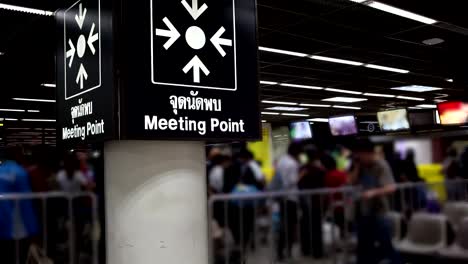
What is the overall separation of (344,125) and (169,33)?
50.5 ft

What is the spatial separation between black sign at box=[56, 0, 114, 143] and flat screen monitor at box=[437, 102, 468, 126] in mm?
12268

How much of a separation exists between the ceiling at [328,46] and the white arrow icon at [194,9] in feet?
13.0

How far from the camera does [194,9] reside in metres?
2.07

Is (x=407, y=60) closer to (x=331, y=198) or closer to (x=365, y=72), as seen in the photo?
(x=365, y=72)

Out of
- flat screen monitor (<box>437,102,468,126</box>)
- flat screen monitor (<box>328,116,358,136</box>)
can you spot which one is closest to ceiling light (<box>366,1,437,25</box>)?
flat screen monitor (<box>437,102,468,126</box>)

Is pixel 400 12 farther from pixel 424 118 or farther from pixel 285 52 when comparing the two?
pixel 424 118

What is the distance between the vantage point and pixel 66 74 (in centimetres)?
237

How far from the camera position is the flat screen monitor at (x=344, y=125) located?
54.6ft

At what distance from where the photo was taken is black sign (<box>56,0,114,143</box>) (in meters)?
1.94

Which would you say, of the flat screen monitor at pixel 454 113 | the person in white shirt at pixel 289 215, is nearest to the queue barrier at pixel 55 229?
the person in white shirt at pixel 289 215

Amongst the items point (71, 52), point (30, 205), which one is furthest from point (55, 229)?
point (71, 52)

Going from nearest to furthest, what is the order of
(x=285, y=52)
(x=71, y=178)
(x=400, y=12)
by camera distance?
(x=71, y=178) < (x=400, y=12) < (x=285, y=52)

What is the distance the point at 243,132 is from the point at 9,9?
518 centimetres

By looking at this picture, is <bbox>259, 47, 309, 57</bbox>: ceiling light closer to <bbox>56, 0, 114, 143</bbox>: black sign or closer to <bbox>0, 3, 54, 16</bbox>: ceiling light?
<bbox>0, 3, 54, 16</bbox>: ceiling light
